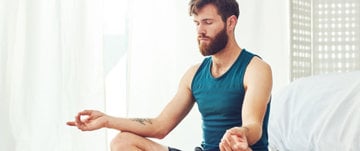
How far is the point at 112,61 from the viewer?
2.16 m

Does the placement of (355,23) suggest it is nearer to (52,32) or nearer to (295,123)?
→ (295,123)

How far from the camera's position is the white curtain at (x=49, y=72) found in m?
1.91

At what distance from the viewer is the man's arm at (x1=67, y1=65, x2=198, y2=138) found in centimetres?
138

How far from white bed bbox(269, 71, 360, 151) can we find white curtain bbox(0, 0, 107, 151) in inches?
23.7

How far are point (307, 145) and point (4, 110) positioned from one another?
36.3 inches

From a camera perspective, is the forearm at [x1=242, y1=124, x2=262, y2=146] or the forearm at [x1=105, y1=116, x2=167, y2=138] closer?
the forearm at [x1=242, y1=124, x2=262, y2=146]

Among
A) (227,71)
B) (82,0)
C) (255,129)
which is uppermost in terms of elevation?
(82,0)

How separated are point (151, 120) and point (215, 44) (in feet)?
0.87

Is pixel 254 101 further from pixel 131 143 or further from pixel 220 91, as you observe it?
pixel 131 143

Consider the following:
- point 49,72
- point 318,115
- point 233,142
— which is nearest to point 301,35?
point 318,115

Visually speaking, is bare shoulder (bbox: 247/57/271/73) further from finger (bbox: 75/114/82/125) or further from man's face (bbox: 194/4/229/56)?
finger (bbox: 75/114/82/125)

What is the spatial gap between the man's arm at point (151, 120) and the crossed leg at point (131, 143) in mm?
28

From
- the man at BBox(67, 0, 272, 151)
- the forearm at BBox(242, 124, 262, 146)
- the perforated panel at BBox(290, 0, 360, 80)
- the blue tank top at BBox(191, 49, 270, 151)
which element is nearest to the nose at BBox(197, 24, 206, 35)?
the man at BBox(67, 0, 272, 151)

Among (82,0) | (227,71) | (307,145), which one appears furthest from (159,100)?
(227,71)
